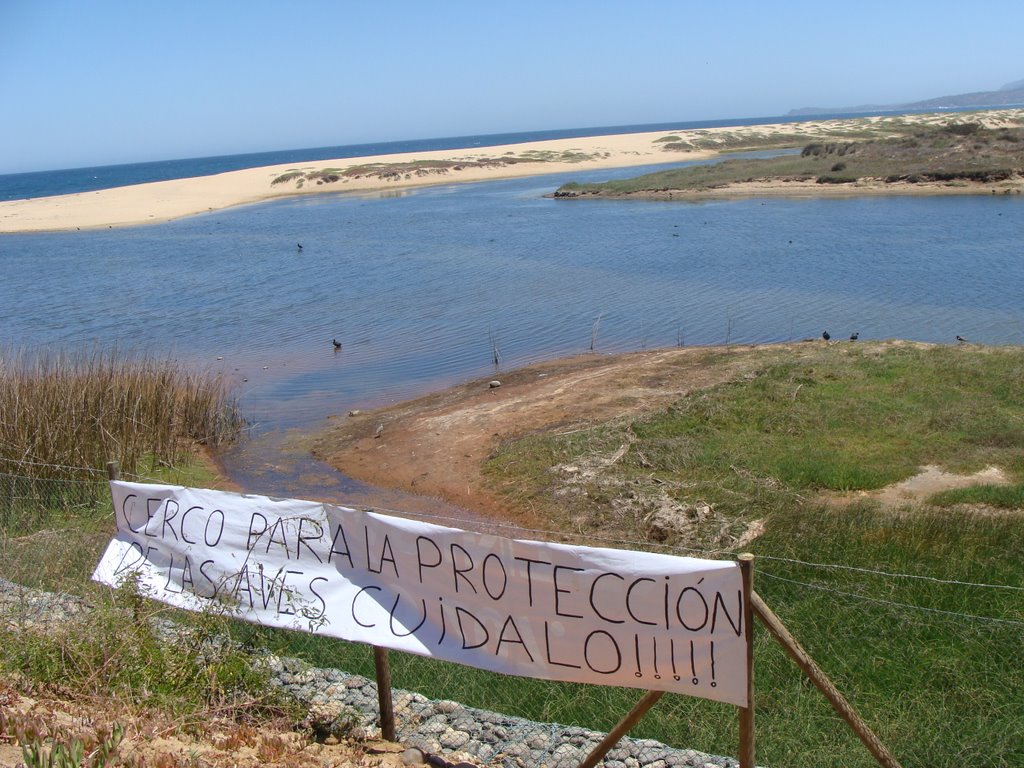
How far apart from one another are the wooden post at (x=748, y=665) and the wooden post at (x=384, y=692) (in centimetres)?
199

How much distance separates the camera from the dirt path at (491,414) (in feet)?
42.4

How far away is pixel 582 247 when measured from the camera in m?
35.5

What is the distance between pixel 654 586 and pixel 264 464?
1117cm

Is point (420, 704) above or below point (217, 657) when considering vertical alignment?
below

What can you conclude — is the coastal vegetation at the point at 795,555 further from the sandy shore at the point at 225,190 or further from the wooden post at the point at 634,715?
the sandy shore at the point at 225,190

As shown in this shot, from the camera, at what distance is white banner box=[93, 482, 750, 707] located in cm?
422

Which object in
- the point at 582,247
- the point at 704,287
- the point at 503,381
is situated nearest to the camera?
the point at 503,381

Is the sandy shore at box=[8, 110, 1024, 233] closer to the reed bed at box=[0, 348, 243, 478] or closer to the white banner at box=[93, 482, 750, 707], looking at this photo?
the reed bed at box=[0, 348, 243, 478]

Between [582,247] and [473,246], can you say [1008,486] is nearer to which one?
[582,247]

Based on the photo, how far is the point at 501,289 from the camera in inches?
1108

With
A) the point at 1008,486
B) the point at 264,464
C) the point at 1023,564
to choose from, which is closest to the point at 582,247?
the point at 264,464

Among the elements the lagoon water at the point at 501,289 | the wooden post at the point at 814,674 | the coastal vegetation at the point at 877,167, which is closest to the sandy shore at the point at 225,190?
the lagoon water at the point at 501,289

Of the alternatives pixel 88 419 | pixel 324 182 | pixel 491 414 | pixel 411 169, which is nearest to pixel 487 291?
pixel 491 414

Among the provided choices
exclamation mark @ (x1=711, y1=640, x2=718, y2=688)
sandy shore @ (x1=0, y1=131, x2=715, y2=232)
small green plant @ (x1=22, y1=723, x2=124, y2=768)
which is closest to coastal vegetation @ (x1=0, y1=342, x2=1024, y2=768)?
small green plant @ (x1=22, y1=723, x2=124, y2=768)
